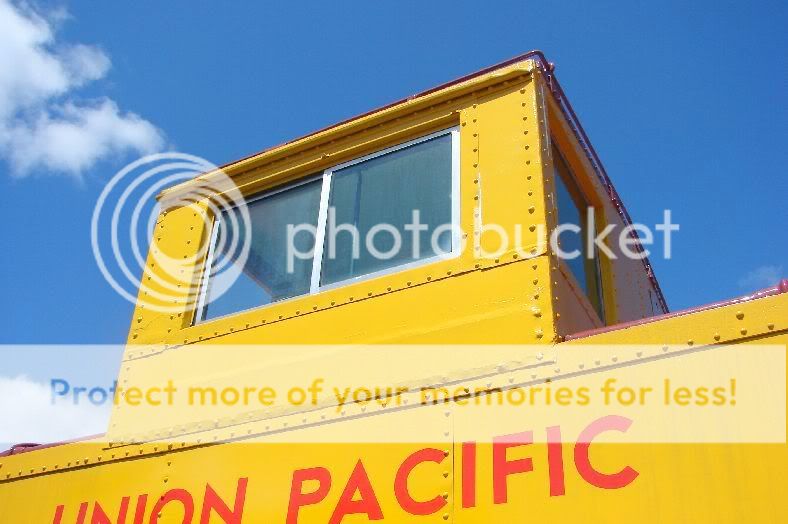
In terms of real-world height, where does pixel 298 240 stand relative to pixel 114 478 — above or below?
above

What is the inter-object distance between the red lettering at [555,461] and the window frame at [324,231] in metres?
1.30

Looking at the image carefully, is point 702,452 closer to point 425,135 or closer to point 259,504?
point 259,504

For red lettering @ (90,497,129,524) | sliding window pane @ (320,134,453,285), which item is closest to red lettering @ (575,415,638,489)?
sliding window pane @ (320,134,453,285)

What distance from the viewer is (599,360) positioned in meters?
3.21

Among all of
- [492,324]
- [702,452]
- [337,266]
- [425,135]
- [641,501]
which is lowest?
[641,501]

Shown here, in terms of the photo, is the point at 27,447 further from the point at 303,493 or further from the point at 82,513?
the point at 303,493

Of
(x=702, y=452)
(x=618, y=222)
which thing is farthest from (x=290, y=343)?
(x=618, y=222)

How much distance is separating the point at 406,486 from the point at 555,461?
73cm

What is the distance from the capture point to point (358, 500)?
3482 millimetres

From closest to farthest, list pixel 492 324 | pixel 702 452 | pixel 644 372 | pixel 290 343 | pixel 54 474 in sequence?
pixel 702 452
pixel 644 372
pixel 492 324
pixel 290 343
pixel 54 474

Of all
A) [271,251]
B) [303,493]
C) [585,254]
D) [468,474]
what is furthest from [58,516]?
[585,254]

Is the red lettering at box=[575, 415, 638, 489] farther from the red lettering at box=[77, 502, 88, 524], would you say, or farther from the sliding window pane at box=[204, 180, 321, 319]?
the red lettering at box=[77, 502, 88, 524]

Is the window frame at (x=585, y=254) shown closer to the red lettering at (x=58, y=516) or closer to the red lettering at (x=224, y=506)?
the red lettering at (x=224, y=506)

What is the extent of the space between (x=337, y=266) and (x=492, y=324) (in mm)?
1355
